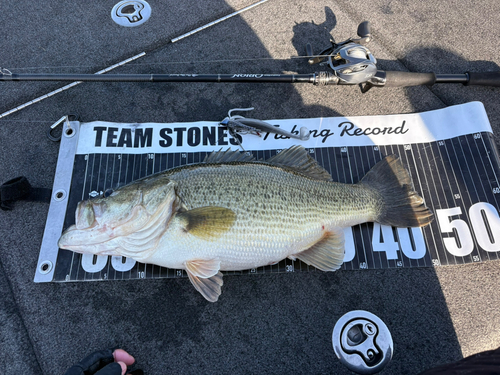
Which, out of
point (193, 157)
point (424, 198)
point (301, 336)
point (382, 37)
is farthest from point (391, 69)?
point (301, 336)

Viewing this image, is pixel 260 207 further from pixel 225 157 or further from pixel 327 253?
pixel 327 253

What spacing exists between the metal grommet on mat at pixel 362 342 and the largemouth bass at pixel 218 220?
1.37 feet

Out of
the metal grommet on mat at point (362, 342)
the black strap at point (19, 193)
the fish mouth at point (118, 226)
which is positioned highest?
the black strap at point (19, 193)

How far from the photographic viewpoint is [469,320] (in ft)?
7.09

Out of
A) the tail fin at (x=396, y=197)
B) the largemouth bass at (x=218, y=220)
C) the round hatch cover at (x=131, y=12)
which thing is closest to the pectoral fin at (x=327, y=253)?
the largemouth bass at (x=218, y=220)

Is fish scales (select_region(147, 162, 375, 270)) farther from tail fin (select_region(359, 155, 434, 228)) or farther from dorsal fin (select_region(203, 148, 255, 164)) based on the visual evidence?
tail fin (select_region(359, 155, 434, 228))

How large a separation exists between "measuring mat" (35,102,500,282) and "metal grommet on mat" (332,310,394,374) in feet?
1.16

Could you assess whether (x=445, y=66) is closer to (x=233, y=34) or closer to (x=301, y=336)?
(x=233, y=34)

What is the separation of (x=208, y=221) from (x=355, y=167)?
1.31 meters

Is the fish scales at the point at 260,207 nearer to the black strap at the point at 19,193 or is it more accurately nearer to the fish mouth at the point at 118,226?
the fish mouth at the point at 118,226

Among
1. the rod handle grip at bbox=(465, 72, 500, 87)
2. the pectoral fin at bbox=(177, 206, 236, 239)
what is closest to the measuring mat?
the rod handle grip at bbox=(465, 72, 500, 87)

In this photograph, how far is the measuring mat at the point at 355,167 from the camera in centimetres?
224

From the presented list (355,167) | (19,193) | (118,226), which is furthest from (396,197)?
(19,193)

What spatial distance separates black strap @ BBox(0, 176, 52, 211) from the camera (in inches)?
89.4
